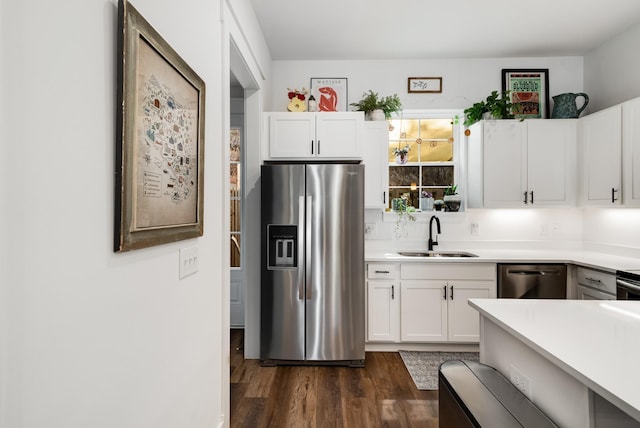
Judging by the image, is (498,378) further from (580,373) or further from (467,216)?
(467,216)

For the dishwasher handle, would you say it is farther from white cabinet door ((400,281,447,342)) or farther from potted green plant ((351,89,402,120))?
potted green plant ((351,89,402,120))

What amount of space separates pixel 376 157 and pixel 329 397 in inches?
85.2

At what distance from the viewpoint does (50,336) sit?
0.75 m

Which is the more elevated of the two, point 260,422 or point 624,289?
point 624,289

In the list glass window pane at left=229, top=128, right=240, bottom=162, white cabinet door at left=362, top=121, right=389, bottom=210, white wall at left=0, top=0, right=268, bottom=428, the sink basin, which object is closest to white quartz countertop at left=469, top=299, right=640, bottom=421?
white wall at left=0, top=0, right=268, bottom=428

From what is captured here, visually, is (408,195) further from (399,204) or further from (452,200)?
(452,200)

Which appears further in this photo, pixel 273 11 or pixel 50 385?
pixel 273 11

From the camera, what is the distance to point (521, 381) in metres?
1.37

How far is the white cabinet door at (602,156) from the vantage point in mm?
3057

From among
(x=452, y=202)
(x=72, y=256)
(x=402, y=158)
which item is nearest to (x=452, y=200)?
(x=452, y=202)

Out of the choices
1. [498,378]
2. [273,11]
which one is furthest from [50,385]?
[273,11]

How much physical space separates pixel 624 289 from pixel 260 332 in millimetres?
2809

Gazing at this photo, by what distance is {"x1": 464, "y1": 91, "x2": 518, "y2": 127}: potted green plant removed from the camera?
139 inches

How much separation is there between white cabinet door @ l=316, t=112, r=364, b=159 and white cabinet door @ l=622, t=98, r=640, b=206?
84.7 inches
